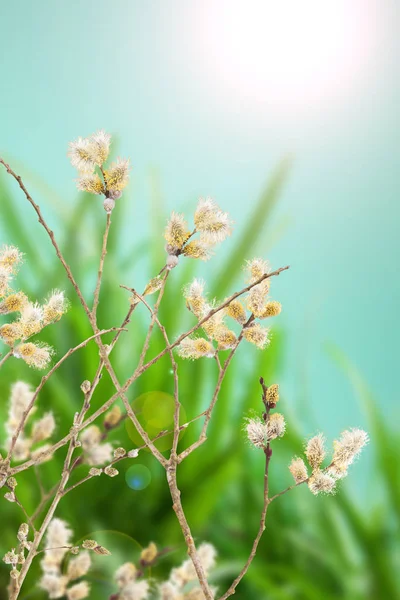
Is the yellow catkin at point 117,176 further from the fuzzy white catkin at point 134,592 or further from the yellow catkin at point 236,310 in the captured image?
the fuzzy white catkin at point 134,592

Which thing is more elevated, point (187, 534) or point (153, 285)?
point (153, 285)

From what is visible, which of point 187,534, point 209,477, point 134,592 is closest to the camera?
point 187,534

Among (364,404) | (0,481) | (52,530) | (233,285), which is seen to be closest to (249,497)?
(364,404)

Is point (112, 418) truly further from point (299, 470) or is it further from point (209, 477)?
point (209, 477)

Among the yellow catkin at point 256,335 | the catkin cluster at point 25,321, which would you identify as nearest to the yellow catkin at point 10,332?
the catkin cluster at point 25,321

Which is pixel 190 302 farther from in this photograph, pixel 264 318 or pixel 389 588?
pixel 389 588

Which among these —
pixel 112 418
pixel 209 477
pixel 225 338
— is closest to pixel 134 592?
pixel 112 418

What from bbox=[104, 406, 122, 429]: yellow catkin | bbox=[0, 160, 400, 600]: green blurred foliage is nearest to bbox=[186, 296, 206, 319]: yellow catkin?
bbox=[104, 406, 122, 429]: yellow catkin

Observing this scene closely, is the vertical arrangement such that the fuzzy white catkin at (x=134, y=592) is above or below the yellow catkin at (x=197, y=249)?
below
